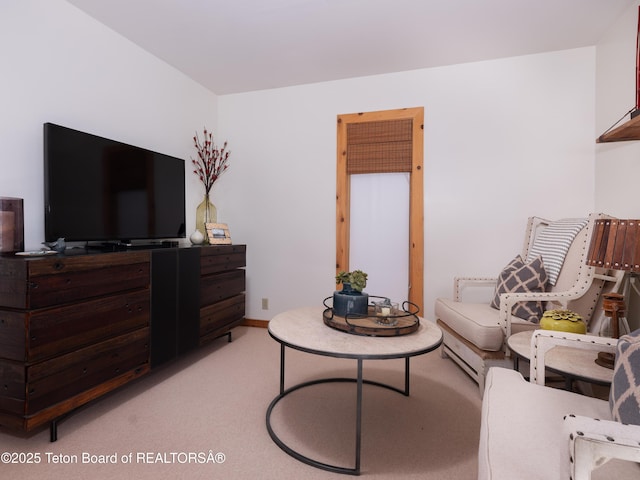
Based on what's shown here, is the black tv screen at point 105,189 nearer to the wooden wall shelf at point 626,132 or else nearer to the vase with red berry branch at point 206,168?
the vase with red berry branch at point 206,168

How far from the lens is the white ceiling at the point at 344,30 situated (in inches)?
90.9

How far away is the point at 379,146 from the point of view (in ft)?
11.0

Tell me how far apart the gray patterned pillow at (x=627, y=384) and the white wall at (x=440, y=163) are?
2.17m

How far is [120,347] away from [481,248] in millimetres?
2890

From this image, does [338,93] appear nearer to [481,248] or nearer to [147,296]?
[481,248]

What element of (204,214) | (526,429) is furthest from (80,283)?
(526,429)

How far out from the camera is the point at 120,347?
6.61ft

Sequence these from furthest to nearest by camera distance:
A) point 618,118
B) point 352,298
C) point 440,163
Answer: point 440,163 → point 618,118 → point 352,298

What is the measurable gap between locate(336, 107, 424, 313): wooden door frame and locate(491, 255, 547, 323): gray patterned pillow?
2.65 ft

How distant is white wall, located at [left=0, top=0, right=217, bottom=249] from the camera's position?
196cm

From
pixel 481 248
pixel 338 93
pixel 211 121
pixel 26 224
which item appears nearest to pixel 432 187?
pixel 481 248

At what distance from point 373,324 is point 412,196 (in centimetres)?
185

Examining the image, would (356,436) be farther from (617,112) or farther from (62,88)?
(617,112)

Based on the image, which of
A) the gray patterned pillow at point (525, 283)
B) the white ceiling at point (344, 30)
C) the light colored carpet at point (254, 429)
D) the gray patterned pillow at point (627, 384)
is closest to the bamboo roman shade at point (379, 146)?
the white ceiling at point (344, 30)
